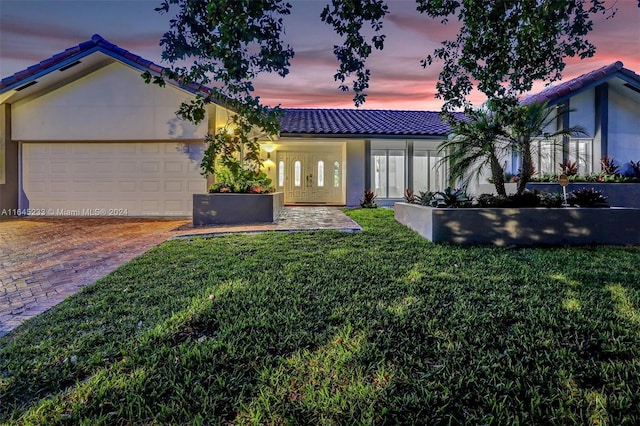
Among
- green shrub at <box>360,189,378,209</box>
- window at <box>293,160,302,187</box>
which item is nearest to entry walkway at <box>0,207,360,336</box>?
green shrub at <box>360,189,378,209</box>

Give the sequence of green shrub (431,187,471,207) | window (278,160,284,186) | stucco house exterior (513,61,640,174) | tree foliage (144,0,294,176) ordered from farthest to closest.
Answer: window (278,160,284,186)
stucco house exterior (513,61,640,174)
green shrub (431,187,471,207)
tree foliage (144,0,294,176)

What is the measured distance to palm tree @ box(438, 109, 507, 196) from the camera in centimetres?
761

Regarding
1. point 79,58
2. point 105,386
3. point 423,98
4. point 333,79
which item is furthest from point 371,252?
point 423,98

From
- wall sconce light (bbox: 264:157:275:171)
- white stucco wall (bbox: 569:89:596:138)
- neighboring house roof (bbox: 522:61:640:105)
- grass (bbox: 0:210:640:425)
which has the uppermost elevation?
neighboring house roof (bbox: 522:61:640:105)

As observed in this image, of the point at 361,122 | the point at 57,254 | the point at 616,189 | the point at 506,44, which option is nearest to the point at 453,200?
the point at 506,44

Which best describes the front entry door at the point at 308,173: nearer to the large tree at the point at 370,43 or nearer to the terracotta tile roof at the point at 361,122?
the terracotta tile roof at the point at 361,122

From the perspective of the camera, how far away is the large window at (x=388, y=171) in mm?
15656

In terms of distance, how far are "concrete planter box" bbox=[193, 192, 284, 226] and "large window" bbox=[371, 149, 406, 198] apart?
722cm

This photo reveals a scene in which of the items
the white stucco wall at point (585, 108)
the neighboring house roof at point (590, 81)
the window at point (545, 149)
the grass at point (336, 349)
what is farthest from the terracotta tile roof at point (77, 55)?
the white stucco wall at point (585, 108)

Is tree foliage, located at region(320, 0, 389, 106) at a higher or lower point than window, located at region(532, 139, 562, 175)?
higher

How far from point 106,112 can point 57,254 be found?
7.02 metres

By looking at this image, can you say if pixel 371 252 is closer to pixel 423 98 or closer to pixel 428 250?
pixel 428 250

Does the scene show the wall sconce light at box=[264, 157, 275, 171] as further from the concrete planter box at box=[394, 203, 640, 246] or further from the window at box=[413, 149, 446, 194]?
the concrete planter box at box=[394, 203, 640, 246]

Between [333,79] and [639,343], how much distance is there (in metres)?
4.34
